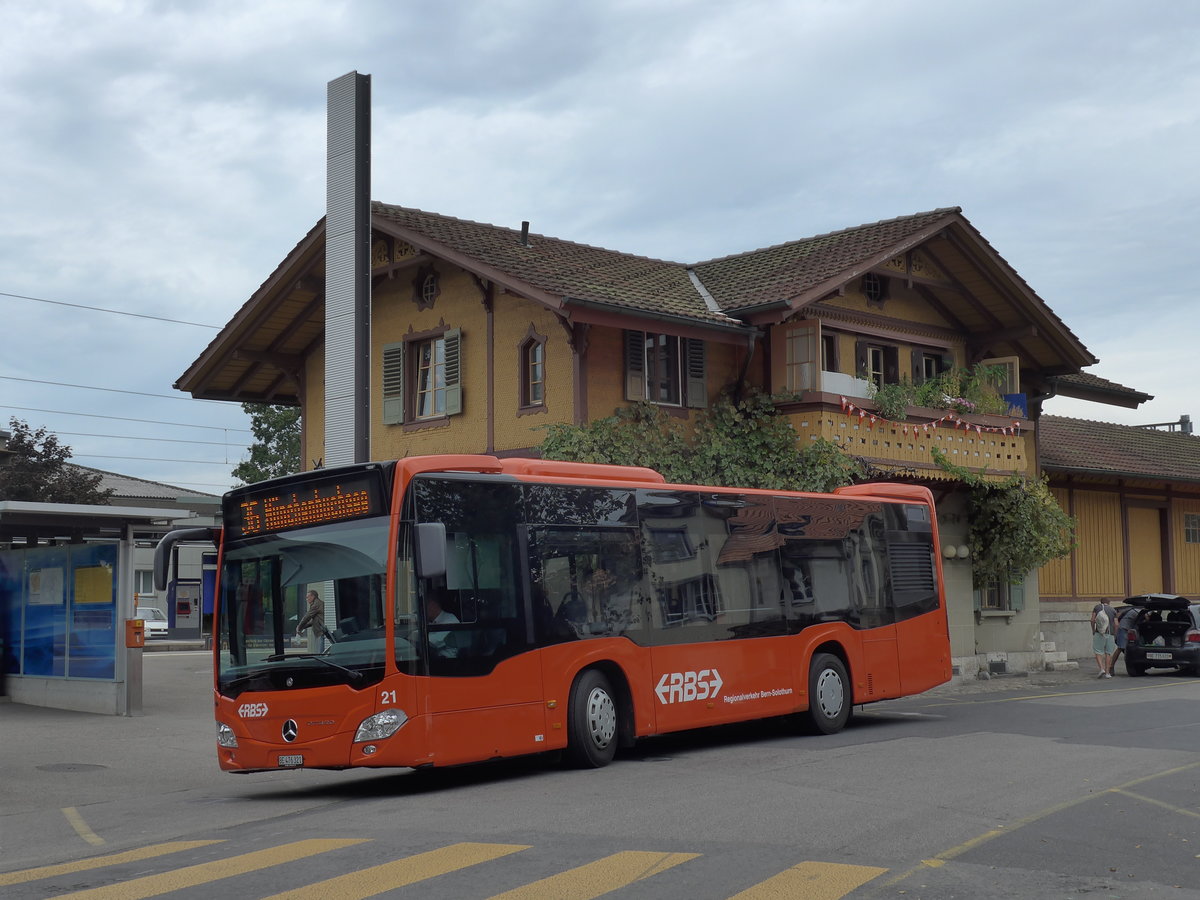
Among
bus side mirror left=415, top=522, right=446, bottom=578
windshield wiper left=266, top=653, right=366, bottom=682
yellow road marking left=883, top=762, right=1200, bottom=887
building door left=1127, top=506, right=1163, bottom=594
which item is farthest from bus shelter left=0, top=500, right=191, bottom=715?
building door left=1127, top=506, right=1163, bottom=594

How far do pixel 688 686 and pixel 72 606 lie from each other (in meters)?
10.6

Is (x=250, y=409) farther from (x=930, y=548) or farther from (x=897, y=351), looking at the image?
(x=930, y=548)

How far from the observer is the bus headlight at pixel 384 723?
1161cm

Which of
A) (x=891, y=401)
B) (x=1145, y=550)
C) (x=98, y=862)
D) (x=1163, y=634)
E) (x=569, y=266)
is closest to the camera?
(x=98, y=862)

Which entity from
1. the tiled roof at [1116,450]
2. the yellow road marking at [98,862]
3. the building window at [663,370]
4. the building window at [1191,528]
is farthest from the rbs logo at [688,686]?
the building window at [1191,528]

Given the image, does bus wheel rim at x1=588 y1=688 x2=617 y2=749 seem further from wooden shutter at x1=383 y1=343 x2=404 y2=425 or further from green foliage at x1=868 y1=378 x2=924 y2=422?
wooden shutter at x1=383 y1=343 x2=404 y2=425

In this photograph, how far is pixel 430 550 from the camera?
11531mm

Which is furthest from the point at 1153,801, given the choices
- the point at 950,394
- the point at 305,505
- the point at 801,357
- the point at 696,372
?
the point at 950,394

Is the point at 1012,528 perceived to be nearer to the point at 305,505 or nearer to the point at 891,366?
the point at 891,366

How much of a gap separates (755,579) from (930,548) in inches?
168

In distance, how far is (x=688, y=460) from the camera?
22.8 meters

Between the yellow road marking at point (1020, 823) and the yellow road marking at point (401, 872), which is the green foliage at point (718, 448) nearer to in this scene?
the yellow road marking at point (1020, 823)

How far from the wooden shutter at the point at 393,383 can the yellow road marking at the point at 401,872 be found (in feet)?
55.7

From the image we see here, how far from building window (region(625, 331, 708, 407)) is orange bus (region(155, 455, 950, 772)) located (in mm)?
6762
